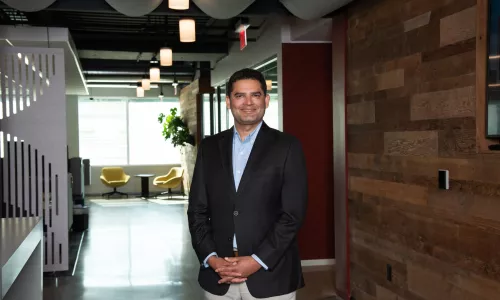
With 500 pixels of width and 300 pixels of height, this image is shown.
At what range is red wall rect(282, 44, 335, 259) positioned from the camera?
267 inches

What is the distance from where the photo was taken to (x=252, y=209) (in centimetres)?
228

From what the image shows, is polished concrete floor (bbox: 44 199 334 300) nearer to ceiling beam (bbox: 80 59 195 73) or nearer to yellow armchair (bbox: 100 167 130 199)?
ceiling beam (bbox: 80 59 195 73)

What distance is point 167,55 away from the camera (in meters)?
8.95

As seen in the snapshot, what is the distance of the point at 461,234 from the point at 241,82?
6.27 feet

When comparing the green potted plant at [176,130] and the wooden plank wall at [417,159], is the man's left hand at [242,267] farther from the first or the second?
the green potted plant at [176,130]

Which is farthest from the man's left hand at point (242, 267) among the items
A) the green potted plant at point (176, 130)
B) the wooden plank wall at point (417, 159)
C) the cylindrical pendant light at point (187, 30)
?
the green potted plant at point (176, 130)

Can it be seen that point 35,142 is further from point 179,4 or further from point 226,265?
point 226,265

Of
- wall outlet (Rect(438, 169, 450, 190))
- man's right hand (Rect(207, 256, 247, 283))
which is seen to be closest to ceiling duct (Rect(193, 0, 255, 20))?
wall outlet (Rect(438, 169, 450, 190))

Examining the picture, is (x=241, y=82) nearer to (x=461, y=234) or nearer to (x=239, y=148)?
(x=239, y=148)

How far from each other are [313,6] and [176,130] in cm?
1043

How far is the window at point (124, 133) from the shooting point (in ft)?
55.7

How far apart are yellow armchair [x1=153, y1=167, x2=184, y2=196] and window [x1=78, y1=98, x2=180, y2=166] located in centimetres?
134

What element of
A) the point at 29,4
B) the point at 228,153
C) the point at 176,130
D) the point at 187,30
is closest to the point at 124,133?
the point at 176,130

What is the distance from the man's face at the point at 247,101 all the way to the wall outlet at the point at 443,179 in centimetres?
175
